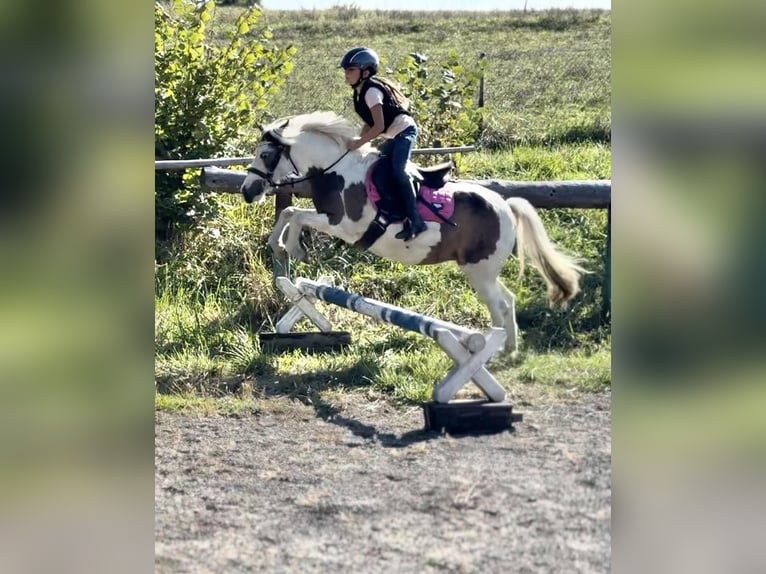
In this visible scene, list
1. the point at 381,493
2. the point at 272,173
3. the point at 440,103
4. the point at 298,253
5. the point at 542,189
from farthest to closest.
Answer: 1. the point at 440,103
2. the point at 542,189
3. the point at 298,253
4. the point at 272,173
5. the point at 381,493

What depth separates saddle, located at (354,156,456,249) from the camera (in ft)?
17.6

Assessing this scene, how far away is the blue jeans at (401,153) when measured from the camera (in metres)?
5.16

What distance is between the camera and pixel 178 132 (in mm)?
7469

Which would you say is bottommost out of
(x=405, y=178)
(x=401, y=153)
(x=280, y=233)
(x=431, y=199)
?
(x=280, y=233)

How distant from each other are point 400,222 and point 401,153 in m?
0.48

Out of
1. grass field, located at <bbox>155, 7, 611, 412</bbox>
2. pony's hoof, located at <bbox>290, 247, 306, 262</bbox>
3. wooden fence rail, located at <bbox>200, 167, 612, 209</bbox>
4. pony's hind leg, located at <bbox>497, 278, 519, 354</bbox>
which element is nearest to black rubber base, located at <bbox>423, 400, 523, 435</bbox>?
grass field, located at <bbox>155, 7, 611, 412</bbox>

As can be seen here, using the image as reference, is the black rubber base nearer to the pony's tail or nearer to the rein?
the pony's tail

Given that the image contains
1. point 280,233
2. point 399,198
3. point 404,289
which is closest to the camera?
point 399,198

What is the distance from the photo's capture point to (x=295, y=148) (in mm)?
5578

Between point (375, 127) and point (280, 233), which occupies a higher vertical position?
point (375, 127)

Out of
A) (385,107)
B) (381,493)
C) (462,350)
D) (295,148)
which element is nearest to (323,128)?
(295,148)

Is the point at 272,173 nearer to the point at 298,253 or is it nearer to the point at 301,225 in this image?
the point at 301,225

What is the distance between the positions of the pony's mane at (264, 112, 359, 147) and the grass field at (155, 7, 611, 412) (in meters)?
1.45

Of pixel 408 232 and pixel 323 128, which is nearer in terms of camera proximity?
pixel 408 232
